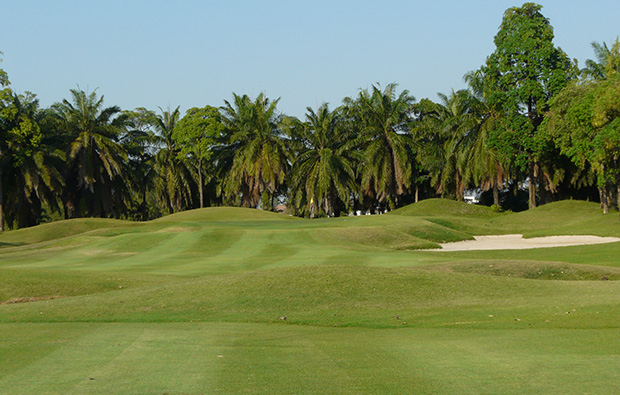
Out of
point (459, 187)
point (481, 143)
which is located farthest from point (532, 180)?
Answer: point (459, 187)

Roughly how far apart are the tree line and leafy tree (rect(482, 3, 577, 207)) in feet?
0.41

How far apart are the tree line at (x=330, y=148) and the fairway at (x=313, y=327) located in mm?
32443

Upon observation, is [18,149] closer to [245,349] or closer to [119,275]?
[119,275]

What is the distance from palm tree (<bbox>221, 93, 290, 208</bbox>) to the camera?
71.4 metres

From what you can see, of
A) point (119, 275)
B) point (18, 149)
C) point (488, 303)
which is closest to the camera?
point (488, 303)

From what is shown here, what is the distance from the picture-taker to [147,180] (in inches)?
3095

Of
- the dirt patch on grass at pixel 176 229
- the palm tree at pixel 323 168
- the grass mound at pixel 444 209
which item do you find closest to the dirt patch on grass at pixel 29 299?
the dirt patch on grass at pixel 176 229

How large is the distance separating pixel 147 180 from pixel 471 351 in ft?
239

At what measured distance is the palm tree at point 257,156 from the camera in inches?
2810

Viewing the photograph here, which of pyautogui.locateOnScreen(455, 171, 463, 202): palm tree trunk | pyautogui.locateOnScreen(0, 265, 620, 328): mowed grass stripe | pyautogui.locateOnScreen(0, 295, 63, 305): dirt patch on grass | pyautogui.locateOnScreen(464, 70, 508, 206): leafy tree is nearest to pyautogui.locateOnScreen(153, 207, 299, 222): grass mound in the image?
pyautogui.locateOnScreen(464, 70, 508, 206): leafy tree

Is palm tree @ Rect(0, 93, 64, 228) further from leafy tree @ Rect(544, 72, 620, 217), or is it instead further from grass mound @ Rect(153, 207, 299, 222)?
leafy tree @ Rect(544, 72, 620, 217)

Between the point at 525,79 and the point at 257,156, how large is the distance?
29.2 meters

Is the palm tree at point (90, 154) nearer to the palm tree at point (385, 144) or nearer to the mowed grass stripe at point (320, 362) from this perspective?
the palm tree at point (385, 144)

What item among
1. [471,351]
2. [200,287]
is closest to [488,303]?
[471,351]
